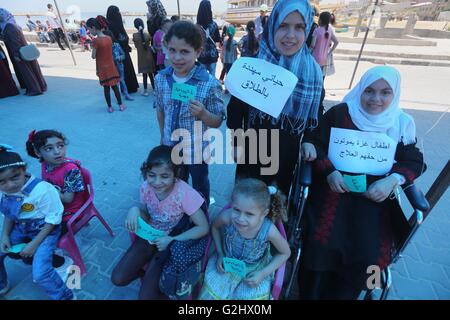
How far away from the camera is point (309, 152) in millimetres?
1803

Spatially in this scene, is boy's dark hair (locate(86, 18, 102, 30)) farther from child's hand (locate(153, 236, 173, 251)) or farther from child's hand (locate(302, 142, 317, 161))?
child's hand (locate(302, 142, 317, 161))

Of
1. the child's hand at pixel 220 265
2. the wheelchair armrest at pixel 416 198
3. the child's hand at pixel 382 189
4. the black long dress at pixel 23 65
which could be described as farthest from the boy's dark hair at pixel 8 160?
the black long dress at pixel 23 65

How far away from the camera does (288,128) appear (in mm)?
1860

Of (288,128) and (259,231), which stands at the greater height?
(288,128)

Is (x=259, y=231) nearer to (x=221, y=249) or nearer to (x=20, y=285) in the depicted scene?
(x=221, y=249)

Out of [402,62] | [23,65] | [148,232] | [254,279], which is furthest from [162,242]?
[402,62]

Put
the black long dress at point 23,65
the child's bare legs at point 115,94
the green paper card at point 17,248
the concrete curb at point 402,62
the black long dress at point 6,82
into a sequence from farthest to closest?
the concrete curb at point 402,62 < the black long dress at point 6,82 < the black long dress at point 23,65 < the child's bare legs at point 115,94 < the green paper card at point 17,248

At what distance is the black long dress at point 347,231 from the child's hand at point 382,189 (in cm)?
8

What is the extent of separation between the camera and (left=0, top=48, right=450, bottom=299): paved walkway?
2111mm

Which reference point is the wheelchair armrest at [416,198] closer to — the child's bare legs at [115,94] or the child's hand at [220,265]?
the child's hand at [220,265]

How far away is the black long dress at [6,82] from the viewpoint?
6.07 metres

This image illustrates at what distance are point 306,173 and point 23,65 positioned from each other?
721 cm

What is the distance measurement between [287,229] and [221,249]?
26.1 inches
